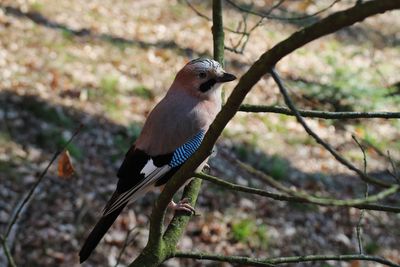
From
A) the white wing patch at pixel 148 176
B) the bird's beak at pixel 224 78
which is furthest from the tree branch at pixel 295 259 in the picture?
the bird's beak at pixel 224 78

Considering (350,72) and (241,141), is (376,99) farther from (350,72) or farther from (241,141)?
(241,141)

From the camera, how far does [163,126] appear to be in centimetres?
309

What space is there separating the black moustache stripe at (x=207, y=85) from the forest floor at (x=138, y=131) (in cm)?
63

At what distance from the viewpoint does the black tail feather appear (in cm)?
254

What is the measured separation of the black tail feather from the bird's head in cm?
86

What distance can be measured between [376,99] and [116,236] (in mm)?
5449

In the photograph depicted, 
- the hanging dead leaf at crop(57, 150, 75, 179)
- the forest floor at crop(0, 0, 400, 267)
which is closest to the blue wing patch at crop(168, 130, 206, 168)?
the hanging dead leaf at crop(57, 150, 75, 179)

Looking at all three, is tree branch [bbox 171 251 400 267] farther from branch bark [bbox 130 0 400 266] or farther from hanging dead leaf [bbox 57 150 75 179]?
hanging dead leaf [bbox 57 150 75 179]

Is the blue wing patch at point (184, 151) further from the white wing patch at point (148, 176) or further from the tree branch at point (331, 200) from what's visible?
the tree branch at point (331, 200)

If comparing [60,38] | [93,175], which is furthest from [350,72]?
[93,175]

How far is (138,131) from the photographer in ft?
21.6

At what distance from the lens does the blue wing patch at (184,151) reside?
10.0 feet

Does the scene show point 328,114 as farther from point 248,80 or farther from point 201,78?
point 201,78

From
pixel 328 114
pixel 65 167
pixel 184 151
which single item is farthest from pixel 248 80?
pixel 65 167
